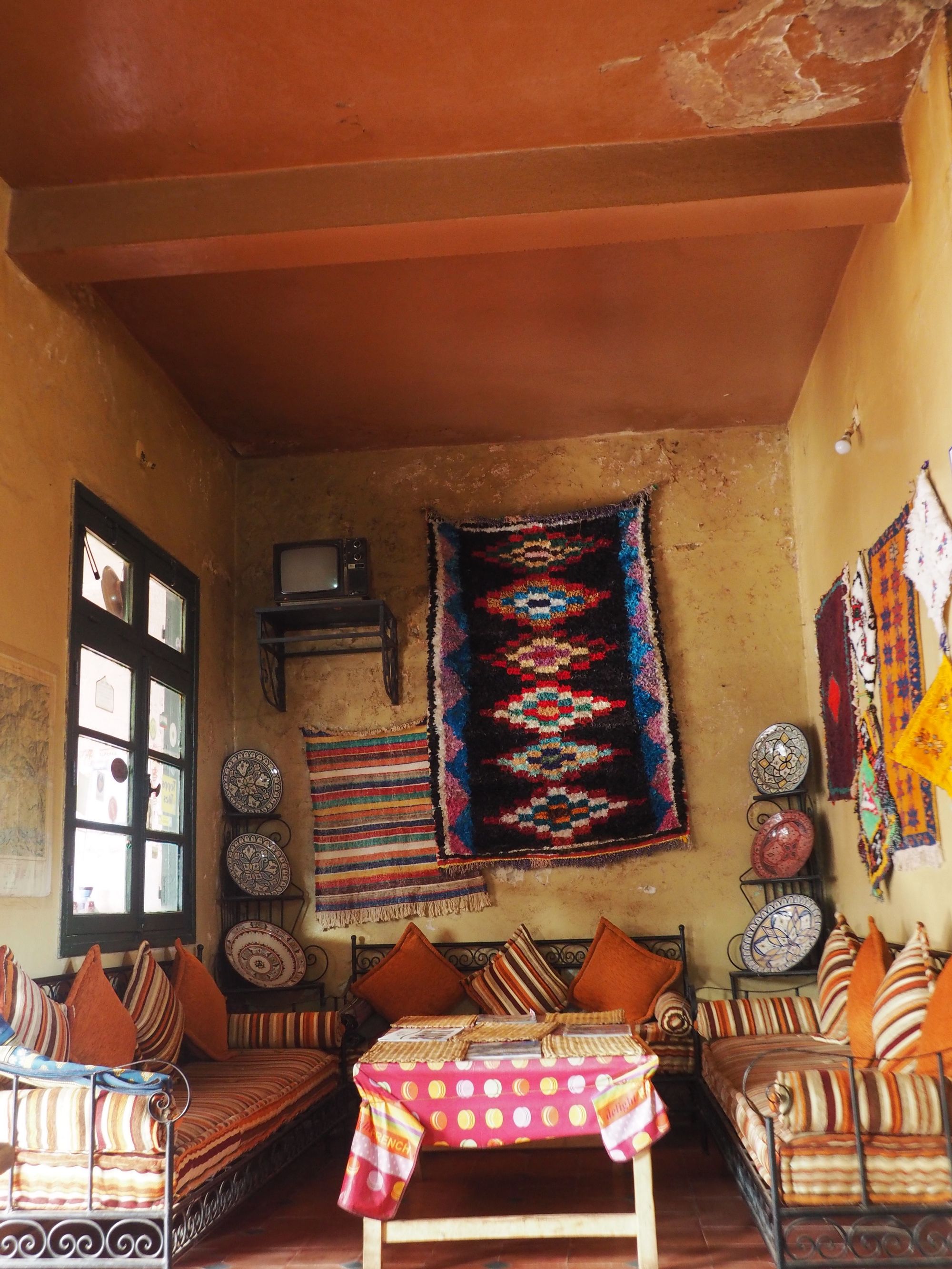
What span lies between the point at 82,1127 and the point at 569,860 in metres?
3.48

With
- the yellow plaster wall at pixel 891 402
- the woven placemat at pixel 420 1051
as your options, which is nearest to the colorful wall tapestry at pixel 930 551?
the yellow plaster wall at pixel 891 402

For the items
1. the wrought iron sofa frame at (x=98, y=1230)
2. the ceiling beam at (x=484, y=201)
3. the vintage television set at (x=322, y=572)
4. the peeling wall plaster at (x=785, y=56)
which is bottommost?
the wrought iron sofa frame at (x=98, y=1230)

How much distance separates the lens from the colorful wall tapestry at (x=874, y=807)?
468 centimetres

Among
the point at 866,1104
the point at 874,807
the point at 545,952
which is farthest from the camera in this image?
the point at 545,952

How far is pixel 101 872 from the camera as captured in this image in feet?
16.1

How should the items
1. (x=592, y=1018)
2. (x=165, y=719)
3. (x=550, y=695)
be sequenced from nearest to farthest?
(x=592, y=1018) < (x=165, y=719) < (x=550, y=695)

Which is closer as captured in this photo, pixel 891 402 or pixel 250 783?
pixel 891 402

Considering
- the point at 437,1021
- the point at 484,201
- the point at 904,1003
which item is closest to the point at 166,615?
the point at 437,1021

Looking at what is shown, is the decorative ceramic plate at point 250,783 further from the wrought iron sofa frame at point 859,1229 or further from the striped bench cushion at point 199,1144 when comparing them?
the wrought iron sofa frame at point 859,1229

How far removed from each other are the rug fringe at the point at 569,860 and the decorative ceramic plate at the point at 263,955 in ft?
3.17

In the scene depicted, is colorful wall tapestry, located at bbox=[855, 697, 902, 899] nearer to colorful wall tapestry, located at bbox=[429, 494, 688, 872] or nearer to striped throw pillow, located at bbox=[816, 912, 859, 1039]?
striped throw pillow, located at bbox=[816, 912, 859, 1039]

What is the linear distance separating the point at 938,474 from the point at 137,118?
3.14 metres

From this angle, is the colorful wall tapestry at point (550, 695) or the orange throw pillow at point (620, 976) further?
the colorful wall tapestry at point (550, 695)

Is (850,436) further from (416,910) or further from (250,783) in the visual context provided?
(250,783)
